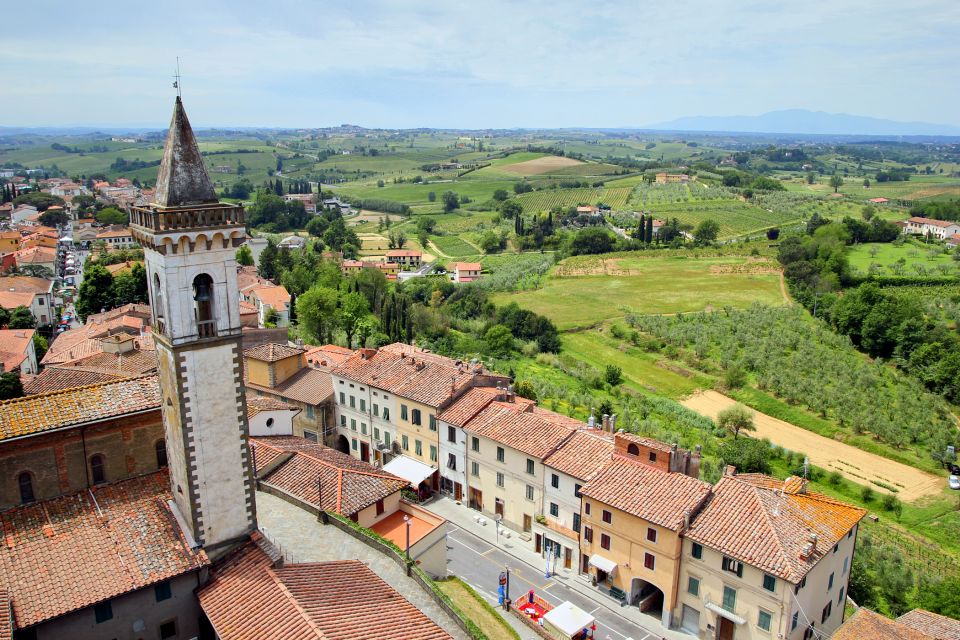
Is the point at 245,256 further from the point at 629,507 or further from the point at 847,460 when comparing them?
the point at 629,507

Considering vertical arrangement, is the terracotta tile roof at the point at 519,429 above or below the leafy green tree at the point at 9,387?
below

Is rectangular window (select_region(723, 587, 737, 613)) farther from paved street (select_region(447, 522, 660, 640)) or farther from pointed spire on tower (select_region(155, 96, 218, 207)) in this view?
pointed spire on tower (select_region(155, 96, 218, 207))

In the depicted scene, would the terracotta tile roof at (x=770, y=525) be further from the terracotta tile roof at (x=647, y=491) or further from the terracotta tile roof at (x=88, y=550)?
the terracotta tile roof at (x=88, y=550)

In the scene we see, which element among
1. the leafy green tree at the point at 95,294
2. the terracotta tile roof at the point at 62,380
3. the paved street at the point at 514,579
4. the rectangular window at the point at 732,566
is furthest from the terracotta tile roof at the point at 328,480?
the leafy green tree at the point at 95,294

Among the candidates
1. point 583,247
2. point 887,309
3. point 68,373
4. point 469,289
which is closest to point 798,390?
point 887,309

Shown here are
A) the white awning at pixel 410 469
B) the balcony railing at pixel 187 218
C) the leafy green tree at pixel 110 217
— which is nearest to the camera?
the balcony railing at pixel 187 218

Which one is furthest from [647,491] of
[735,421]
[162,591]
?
[735,421]

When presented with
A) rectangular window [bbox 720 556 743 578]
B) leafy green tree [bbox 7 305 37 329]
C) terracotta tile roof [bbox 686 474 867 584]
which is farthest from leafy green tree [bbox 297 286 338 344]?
rectangular window [bbox 720 556 743 578]
